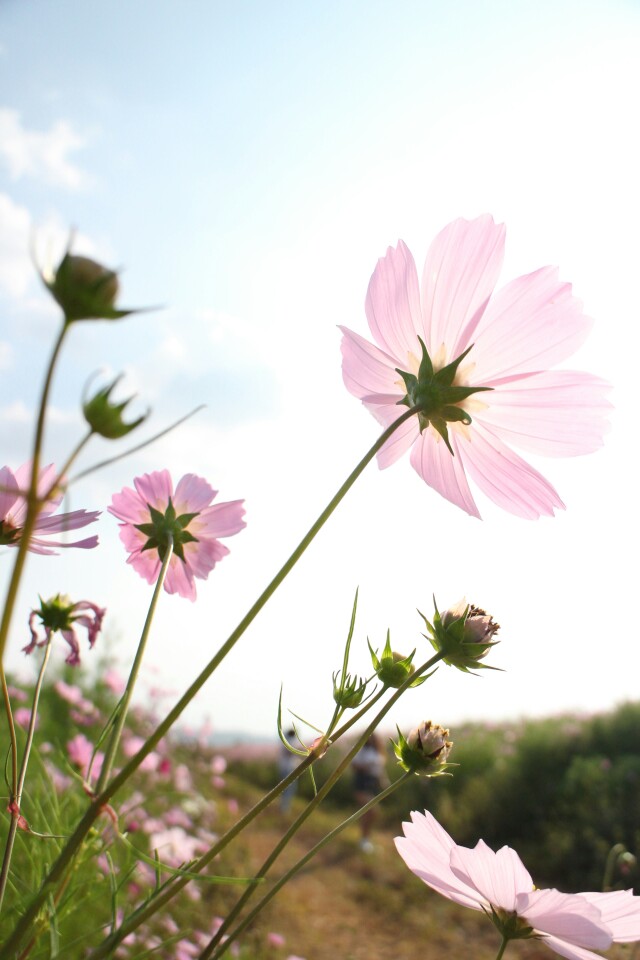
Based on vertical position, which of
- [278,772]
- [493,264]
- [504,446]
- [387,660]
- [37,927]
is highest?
[493,264]

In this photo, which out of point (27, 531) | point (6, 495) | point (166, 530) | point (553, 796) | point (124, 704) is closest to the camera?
point (27, 531)

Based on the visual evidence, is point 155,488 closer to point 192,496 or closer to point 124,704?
point 192,496

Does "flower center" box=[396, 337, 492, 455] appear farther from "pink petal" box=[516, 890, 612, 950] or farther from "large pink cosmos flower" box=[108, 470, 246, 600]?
"pink petal" box=[516, 890, 612, 950]

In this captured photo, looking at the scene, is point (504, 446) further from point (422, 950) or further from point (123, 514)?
point (422, 950)

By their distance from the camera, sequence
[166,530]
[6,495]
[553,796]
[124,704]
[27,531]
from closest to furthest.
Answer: [27,531] < [124,704] < [6,495] < [166,530] < [553,796]

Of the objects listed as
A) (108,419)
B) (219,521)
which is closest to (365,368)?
(219,521)

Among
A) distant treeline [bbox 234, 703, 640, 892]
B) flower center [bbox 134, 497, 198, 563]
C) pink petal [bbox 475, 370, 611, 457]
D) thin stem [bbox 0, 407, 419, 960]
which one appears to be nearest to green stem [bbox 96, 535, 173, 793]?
thin stem [bbox 0, 407, 419, 960]

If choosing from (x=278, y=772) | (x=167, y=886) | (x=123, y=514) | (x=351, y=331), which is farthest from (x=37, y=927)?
(x=278, y=772)
